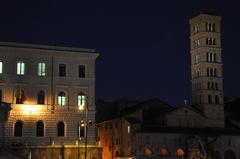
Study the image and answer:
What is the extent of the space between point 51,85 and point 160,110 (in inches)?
916

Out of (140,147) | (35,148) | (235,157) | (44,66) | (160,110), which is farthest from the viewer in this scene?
(160,110)

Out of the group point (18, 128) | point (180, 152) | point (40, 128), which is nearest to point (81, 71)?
point (40, 128)

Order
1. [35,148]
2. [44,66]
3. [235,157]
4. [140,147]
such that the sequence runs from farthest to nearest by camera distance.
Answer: [235,157], [140,147], [44,66], [35,148]

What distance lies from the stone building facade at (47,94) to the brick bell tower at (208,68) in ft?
83.8

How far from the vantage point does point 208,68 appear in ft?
261

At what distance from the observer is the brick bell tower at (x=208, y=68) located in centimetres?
7812

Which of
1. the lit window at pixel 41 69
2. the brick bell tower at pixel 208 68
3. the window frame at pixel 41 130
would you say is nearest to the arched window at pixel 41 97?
the lit window at pixel 41 69

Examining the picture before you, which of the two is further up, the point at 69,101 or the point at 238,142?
the point at 69,101

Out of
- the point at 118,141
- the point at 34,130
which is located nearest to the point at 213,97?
the point at 118,141

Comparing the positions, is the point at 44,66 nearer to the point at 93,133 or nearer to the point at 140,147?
the point at 93,133

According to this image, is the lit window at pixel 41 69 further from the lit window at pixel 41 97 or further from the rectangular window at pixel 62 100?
the rectangular window at pixel 62 100

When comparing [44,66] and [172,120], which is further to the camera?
[172,120]

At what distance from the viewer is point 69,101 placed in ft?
190

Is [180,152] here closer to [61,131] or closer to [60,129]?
[61,131]
